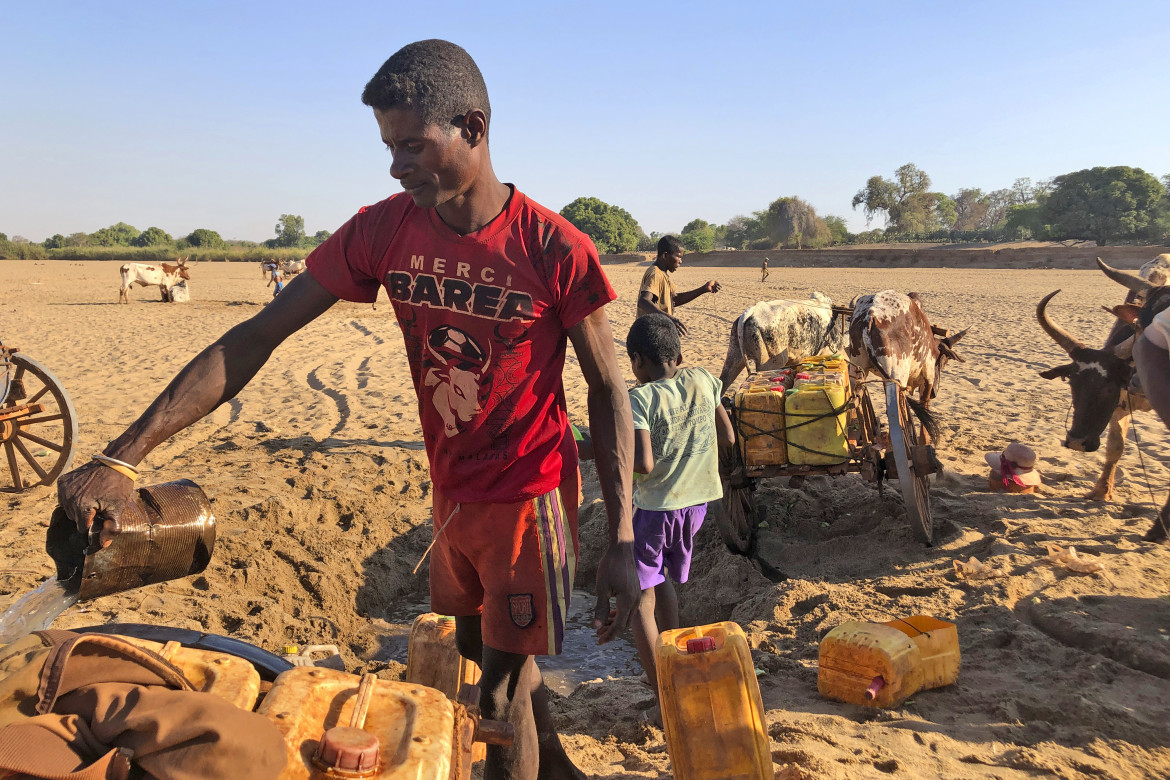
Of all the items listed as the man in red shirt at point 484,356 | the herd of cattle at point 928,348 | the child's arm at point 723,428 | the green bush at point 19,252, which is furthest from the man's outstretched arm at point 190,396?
the green bush at point 19,252

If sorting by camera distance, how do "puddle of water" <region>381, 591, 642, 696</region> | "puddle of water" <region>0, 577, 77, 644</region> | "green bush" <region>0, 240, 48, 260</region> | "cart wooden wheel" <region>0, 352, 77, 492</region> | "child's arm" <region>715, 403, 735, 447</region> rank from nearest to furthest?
1. "puddle of water" <region>0, 577, 77, 644</region>
2. "child's arm" <region>715, 403, 735, 447</region>
3. "puddle of water" <region>381, 591, 642, 696</region>
4. "cart wooden wheel" <region>0, 352, 77, 492</region>
5. "green bush" <region>0, 240, 48, 260</region>

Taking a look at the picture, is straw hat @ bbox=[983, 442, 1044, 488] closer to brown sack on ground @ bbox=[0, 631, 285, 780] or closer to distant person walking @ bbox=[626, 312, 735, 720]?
distant person walking @ bbox=[626, 312, 735, 720]

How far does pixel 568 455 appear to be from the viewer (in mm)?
2363

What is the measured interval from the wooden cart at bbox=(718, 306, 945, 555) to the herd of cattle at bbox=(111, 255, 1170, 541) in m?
0.73

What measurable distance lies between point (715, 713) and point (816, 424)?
8.78ft

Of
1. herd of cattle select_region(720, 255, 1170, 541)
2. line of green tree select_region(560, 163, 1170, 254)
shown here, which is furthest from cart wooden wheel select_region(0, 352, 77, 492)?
line of green tree select_region(560, 163, 1170, 254)

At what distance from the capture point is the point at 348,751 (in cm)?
147

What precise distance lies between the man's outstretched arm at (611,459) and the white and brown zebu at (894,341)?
4934 mm

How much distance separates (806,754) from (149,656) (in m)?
2.23

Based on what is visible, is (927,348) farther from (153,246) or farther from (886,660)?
(153,246)

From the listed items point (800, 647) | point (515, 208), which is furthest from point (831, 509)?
point (515, 208)

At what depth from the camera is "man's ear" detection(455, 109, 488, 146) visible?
2.10 metres

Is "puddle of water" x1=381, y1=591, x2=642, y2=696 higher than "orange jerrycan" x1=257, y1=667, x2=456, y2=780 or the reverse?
the reverse

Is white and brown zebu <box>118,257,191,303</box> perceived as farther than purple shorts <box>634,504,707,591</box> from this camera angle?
Yes
